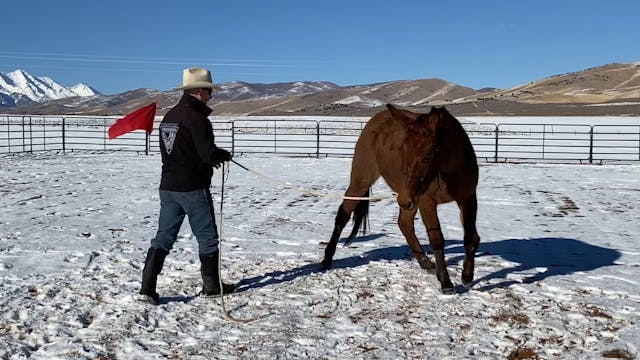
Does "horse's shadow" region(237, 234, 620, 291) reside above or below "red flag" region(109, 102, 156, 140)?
below

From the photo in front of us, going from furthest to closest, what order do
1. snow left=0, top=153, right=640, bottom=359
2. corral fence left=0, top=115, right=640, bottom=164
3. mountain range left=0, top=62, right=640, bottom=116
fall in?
1. mountain range left=0, top=62, right=640, bottom=116
2. corral fence left=0, top=115, right=640, bottom=164
3. snow left=0, top=153, right=640, bottom=359

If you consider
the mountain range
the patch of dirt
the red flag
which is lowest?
the patch of dirt

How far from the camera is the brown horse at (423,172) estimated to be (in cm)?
414

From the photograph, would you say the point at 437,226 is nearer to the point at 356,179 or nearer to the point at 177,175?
the point at 356,179

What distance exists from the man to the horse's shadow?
81cm

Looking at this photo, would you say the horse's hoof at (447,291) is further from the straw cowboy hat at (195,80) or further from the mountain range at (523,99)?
the mountain range at (523,99)

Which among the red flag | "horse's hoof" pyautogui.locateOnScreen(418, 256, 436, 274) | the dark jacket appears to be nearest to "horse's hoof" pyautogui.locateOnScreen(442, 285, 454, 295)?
"horse's hoof" pyautogui.locateOnScreen(418, 256, 436, 274)

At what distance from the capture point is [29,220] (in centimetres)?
744

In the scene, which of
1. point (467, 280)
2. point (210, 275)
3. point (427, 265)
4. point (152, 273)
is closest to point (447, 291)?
point (467, 280)

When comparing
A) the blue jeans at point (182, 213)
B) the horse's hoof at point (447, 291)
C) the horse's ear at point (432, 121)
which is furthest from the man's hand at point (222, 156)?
the horse's hoof at point (447, 291)

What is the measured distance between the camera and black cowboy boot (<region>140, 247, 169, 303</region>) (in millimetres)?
4348

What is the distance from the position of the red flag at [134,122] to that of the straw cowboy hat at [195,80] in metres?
0.45

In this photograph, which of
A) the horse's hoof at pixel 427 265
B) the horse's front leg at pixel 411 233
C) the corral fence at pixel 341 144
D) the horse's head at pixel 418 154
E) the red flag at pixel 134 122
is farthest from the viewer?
the corral fence at pixel 341 144

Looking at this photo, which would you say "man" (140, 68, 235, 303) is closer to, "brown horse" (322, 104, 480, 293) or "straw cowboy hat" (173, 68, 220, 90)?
"straw cowboy hat" (173, 68, 220, 90)
